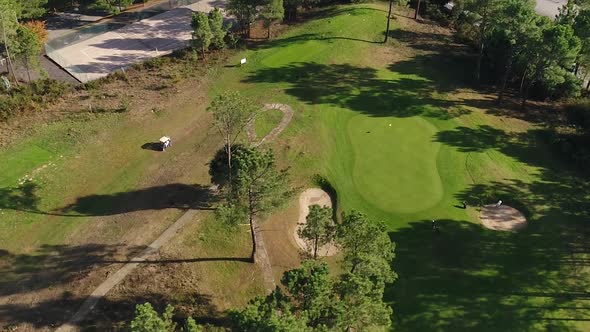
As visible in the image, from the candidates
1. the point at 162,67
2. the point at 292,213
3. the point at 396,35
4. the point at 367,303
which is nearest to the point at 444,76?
the point at 396,35

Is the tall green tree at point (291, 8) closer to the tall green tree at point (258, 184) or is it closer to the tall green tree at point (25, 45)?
the tall green tree at point (25, 45)

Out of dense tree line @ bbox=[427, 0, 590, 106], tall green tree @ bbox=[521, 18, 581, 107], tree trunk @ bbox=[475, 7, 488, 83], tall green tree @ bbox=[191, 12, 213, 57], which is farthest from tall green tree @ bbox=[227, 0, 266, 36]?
tall green tree @ bbox=[521, 18, 581, 107]

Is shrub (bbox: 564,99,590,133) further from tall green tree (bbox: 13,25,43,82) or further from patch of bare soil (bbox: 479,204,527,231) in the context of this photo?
tall green tree (bbox: 13,25,43,82)

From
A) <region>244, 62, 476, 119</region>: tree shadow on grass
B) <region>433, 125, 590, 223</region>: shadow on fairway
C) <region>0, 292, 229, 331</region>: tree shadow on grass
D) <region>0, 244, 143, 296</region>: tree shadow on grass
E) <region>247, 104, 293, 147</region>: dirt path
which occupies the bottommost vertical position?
<region>0, 292, 229, 331</region>: tree shadow on grass

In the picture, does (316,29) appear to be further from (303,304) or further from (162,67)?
(303,304)

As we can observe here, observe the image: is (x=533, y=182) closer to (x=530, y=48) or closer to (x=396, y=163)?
(x=396, y=163)

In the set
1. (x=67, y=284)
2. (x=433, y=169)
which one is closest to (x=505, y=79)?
(x=433, y=169)

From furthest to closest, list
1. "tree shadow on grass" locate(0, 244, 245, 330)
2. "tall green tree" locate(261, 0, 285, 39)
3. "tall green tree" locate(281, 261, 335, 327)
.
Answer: "tall green tree" locate(261, 0, 285, 39) < "tree shadow on grass" locate(0, 244, 245, 330) < "tall green tree" locate(281, 261, 335, 327)

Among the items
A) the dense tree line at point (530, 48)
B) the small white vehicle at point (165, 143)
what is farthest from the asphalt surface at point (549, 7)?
the small white vehicle at point (165, 143)
